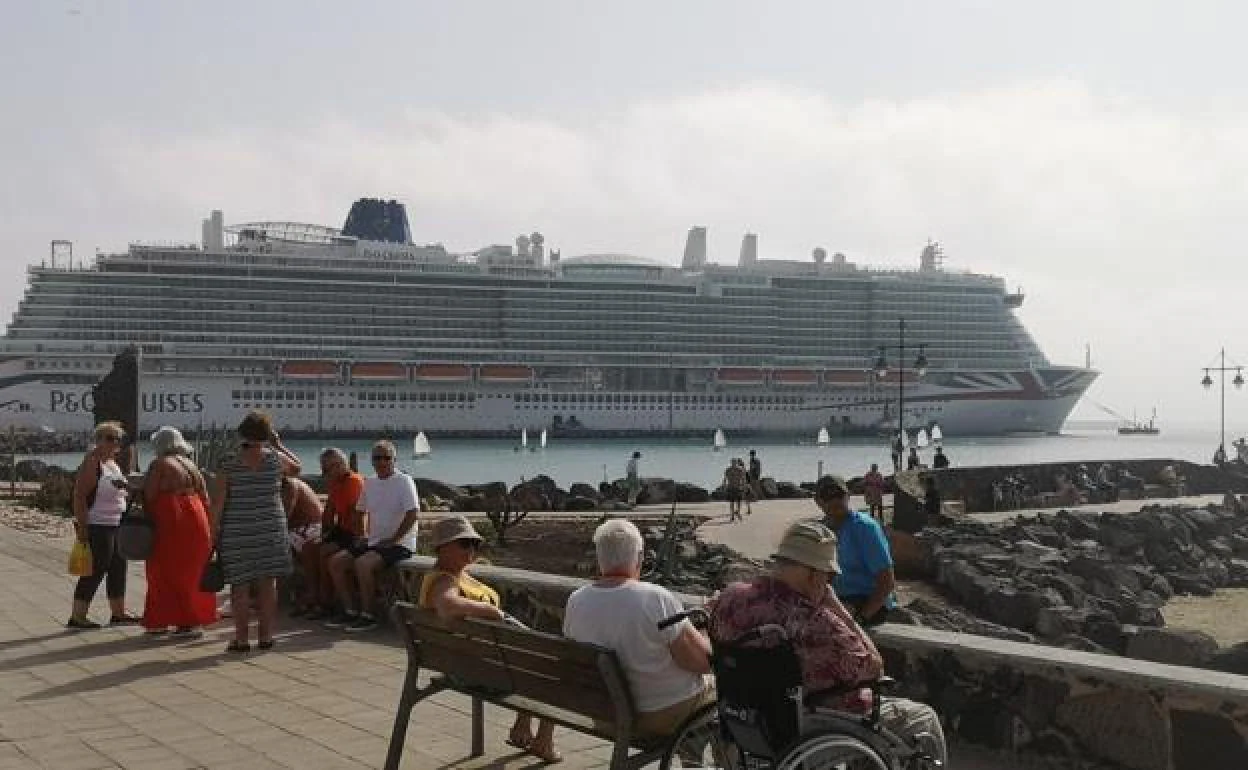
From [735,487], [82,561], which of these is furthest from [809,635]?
[735,487]

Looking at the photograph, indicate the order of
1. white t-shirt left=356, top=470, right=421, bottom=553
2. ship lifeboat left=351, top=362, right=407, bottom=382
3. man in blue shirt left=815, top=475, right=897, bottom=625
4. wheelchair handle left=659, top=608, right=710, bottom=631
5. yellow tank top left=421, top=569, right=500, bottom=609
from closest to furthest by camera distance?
wheelchair handle left=659, top=608, right=710, bottom=631
yellow tank top left=421, top=569, right=500, bottom=609
man in blue shirt left=815, top=475, right=897, bottom=625
white t-shirt left=356, top=470, right=421, bottom=553
ship lifeboat left=351, top=362, right=407, bottom=382

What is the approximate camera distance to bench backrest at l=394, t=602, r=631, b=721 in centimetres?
398

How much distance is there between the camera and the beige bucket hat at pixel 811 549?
3836 mm

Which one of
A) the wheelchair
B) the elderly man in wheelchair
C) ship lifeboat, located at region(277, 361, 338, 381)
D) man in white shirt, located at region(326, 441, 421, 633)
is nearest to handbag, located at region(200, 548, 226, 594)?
man in white shirt, located at region(326, 441, 421, 633)

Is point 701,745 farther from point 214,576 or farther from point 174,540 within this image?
point 174,540

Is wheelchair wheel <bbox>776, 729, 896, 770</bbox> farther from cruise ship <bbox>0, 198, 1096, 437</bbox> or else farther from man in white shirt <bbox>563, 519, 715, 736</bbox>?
cruise ship <bbox>0, 198, 1096, 437</bbox>

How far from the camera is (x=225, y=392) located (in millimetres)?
68812

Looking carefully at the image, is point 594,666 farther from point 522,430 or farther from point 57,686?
point 522,430

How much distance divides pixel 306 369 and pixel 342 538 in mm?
63348

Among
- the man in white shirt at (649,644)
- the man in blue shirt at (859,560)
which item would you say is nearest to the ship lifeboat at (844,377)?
the man in blue shirt at (859,560)

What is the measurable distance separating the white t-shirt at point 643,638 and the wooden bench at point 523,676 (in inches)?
→ 3.5

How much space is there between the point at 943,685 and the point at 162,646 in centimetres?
449

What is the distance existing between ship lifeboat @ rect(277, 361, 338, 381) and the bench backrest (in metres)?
66.5

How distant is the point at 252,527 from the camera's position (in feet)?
23.0
